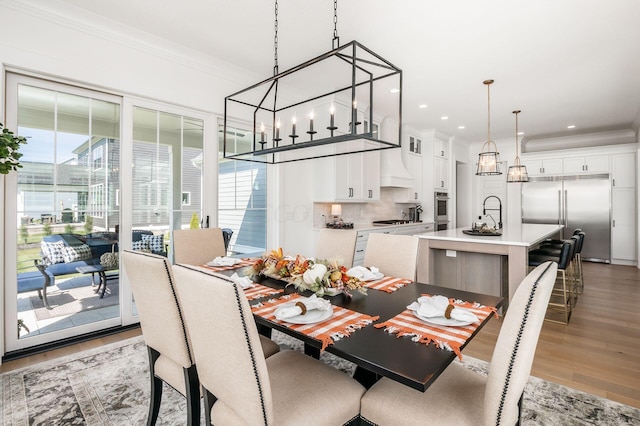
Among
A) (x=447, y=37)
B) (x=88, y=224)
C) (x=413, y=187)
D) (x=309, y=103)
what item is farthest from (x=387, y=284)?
(x=413, y=187)

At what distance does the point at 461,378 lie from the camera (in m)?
1.33

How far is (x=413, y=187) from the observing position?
633 centimetres

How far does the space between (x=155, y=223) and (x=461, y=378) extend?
2.94 meters

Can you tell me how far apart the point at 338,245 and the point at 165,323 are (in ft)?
5.34

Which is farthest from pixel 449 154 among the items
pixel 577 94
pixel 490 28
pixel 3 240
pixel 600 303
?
pixel 3 240

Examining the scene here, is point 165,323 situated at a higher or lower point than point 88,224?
lower

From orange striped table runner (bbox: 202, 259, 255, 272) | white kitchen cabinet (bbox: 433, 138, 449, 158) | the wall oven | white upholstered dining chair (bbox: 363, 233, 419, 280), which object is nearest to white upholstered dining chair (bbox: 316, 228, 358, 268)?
white upholstered dining chair (bbox: 363, 233, 419, 280)

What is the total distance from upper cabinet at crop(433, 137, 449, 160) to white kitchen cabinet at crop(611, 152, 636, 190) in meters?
3.07

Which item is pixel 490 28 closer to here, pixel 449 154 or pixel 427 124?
pixel 427 124

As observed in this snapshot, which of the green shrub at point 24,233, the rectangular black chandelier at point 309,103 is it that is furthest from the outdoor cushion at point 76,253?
the rectangular black chandelier at point 309,103

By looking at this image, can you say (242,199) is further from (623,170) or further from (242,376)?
(623,170)

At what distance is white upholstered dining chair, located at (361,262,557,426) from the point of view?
0.94 metres

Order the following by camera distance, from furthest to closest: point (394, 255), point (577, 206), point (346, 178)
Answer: point (577, 206) < point (346, 178) < point (394, 255)

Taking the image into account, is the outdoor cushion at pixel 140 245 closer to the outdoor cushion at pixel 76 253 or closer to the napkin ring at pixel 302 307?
the outdoor cushion at pixel 76 253
